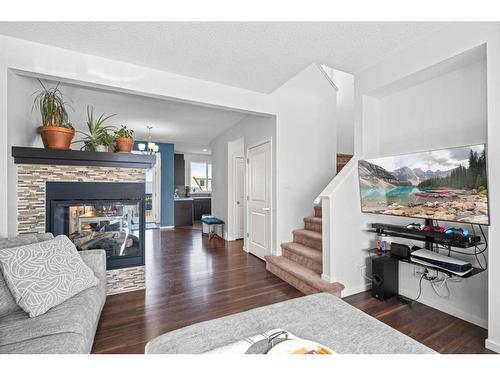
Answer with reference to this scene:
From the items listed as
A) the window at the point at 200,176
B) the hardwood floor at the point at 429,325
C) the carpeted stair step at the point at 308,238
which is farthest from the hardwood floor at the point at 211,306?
the window at the point at 200,176

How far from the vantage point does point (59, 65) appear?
7.25ft

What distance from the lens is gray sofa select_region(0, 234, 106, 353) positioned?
1143 mm

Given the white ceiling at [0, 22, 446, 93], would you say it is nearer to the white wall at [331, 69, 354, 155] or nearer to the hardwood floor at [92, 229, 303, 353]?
the white wall at [331, 69, 354, 155]

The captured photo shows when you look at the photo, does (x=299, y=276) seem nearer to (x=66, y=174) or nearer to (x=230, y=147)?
(x=66, y=174)

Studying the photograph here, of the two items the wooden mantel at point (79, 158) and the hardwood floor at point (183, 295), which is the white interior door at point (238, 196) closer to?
the hardwood floor at point (183, 295)

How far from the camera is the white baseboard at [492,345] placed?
1.65 m

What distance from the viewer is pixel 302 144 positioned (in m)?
3.77

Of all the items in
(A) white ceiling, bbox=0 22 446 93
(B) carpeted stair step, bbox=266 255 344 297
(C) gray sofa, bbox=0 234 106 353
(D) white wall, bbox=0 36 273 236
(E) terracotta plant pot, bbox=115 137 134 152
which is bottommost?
(B) carpeted stair step, bbox=266 255 344 297

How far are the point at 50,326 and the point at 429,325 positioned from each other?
275 cm

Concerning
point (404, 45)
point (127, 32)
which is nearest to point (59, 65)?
point (127, 32)

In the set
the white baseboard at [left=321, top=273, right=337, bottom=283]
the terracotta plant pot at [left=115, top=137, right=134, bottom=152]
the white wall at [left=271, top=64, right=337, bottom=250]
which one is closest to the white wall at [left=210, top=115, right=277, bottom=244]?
the white wall at [left=271, top=64, right=337, bottom=250]

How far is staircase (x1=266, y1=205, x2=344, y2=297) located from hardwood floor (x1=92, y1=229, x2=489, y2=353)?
0.13m

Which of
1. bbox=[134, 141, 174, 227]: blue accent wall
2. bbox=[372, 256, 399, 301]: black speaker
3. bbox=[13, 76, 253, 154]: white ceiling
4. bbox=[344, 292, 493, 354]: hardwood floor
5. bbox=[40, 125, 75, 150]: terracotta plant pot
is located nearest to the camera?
bbox=[344, 292, 493, 354]: hardwood floor
